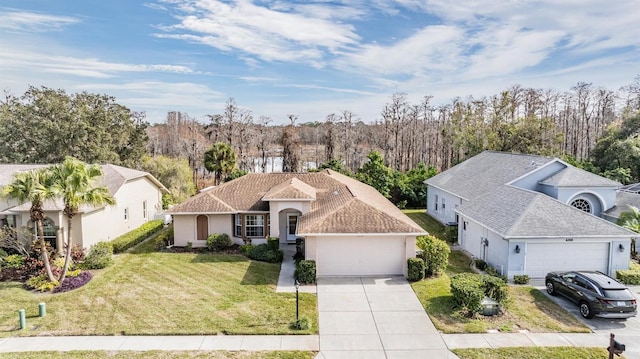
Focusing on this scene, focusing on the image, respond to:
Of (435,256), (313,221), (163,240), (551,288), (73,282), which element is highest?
(313,221)

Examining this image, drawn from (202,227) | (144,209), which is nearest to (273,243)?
(202,227)

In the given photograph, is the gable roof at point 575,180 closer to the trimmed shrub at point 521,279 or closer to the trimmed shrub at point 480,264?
the trimmed shrub at point 480,264

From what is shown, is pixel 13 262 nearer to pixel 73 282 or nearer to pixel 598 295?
pixel 73 282

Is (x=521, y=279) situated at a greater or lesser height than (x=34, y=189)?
lesser

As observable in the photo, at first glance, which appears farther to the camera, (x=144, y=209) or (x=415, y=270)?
(x=144, y=209)

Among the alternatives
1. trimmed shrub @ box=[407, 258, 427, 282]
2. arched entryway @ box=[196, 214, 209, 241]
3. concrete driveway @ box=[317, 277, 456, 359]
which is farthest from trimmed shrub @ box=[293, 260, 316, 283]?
arched entryway @ box=[196, 214, 209, 241]
